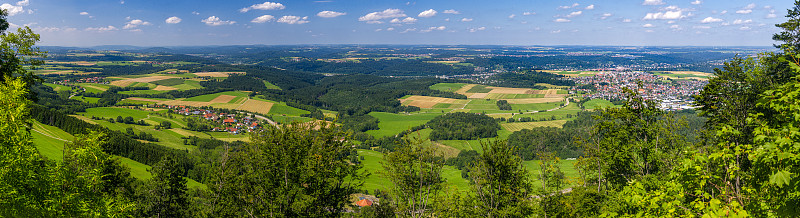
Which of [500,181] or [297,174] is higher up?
[297,174]

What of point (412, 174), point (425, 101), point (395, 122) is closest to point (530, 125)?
point (395, 122)

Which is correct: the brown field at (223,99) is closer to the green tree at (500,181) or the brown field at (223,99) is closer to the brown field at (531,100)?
the brown field at (531,100)

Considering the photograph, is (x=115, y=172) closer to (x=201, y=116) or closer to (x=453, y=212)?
(x=453, y=212)

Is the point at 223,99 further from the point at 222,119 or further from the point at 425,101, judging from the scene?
the point at 425,101

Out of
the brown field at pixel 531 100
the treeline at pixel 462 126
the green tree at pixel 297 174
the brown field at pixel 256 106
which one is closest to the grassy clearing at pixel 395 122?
the treeline at pixel 462 126

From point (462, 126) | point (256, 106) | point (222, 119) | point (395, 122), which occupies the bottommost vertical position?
point (395, 122)
